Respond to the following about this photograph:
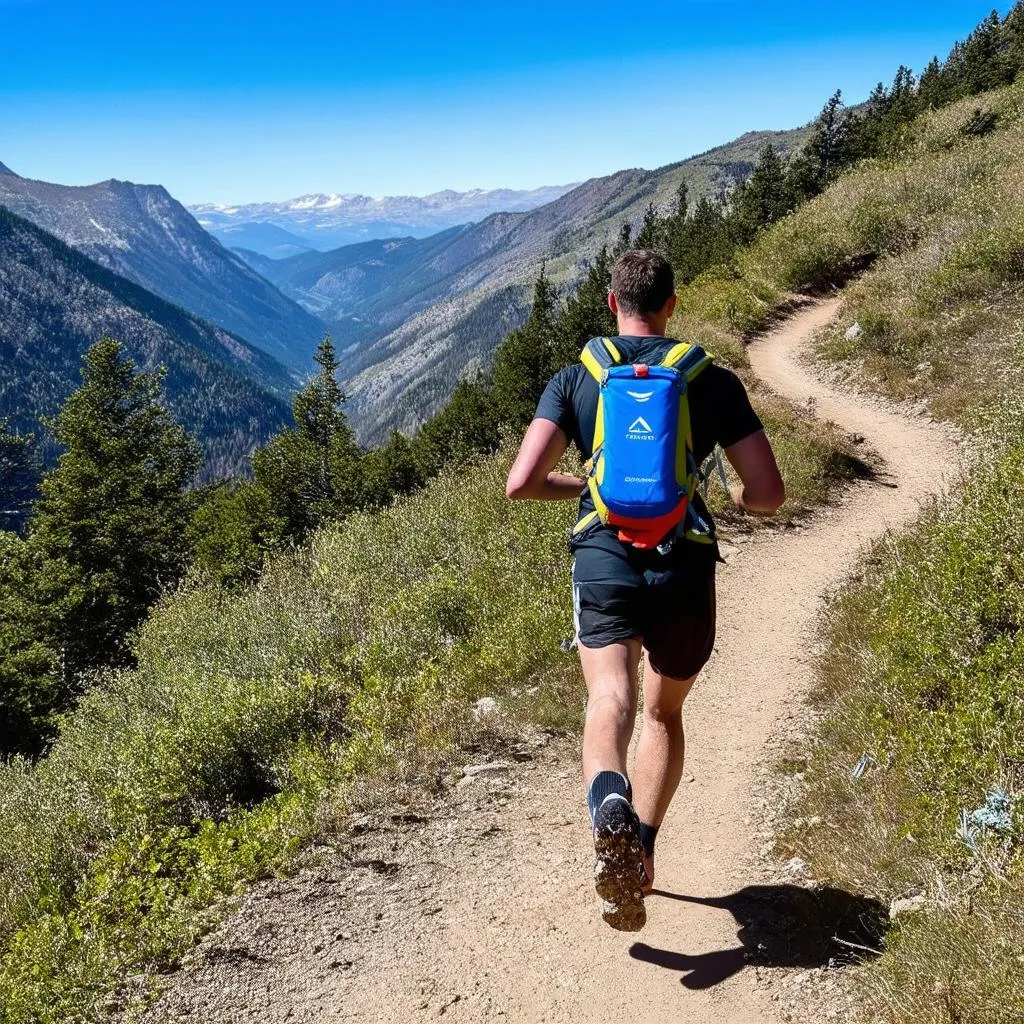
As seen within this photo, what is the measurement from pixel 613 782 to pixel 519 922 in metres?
1.84

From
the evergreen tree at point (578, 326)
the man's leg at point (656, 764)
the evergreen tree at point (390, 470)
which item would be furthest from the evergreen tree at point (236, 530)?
the evergreen tree at point (578, 326)

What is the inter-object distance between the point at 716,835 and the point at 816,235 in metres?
24.5

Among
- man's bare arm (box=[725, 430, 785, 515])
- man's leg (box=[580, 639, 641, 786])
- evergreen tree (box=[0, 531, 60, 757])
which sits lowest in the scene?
evergreen tree (box=[0, 531, 60, 757])

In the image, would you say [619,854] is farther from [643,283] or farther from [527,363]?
[527,363]

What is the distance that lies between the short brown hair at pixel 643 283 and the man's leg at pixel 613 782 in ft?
→ 4.38

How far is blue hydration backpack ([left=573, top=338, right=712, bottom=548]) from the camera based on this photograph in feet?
9.09

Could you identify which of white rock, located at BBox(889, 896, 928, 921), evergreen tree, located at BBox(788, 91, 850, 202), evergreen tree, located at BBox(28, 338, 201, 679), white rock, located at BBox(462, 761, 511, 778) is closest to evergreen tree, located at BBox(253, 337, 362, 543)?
evergreen tree, located at BBox(28, 338, 201, 679)

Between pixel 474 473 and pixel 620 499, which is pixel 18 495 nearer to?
pixel 474 473

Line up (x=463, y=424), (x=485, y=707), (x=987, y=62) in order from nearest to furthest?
(x=485, y=707) < (x=987, y=62) < (x=463, y=424)

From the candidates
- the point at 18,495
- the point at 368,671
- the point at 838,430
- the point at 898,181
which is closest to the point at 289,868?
the point at 368,671

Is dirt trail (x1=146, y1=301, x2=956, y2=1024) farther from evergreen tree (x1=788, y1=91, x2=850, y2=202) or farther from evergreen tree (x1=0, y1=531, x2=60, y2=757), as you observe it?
evergreen tree (x1=788, y1=91, x2=850, y2=202)

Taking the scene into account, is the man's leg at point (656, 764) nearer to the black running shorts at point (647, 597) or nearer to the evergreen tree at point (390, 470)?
the black running shorts at point (647, 597)

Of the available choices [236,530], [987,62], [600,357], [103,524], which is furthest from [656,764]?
[987,62]

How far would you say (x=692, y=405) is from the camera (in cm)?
287
